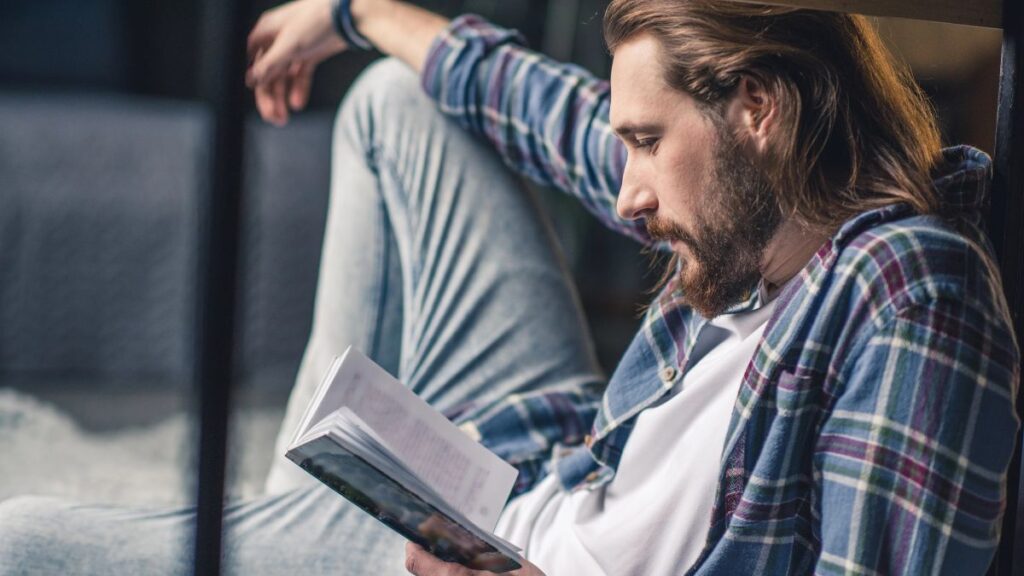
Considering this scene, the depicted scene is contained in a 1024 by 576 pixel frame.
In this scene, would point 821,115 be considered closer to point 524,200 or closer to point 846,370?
point 846,370

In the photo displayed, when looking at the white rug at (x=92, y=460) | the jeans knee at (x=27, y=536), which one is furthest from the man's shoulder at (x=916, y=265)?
the white rug at (x=92, y=460)

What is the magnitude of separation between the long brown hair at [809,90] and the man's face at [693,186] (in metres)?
0.02

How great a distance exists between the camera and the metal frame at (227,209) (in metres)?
0.74

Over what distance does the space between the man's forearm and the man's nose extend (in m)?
0.48

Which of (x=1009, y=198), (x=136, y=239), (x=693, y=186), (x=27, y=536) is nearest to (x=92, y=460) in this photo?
(x=136, y=239)

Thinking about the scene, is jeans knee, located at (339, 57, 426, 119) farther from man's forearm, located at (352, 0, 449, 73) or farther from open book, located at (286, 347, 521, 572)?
open book, located at (286, 347, 521, 572)

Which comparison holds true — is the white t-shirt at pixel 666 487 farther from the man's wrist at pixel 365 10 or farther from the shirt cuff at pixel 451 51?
the man's wrist at pixel 365 10

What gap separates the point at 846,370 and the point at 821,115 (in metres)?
0.27

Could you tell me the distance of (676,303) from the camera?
108 cm

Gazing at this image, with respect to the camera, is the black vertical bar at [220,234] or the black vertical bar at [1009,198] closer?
the black vertical bar at [220,234]

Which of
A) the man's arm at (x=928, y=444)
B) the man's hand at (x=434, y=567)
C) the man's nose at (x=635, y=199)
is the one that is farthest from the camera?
the man's nose at (x=635, y=199)

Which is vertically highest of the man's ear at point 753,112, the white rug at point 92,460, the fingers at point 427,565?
the man's ear at point 753,112

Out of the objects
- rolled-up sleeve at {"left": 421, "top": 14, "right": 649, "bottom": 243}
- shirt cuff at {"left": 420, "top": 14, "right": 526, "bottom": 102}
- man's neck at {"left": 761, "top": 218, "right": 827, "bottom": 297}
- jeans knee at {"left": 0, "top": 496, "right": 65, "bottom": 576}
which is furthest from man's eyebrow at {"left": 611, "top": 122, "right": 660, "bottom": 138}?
jeans knee at {"left": 0, "top": 496, "right": 65, "bottom": 576}

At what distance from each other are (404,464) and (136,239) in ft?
6.18
